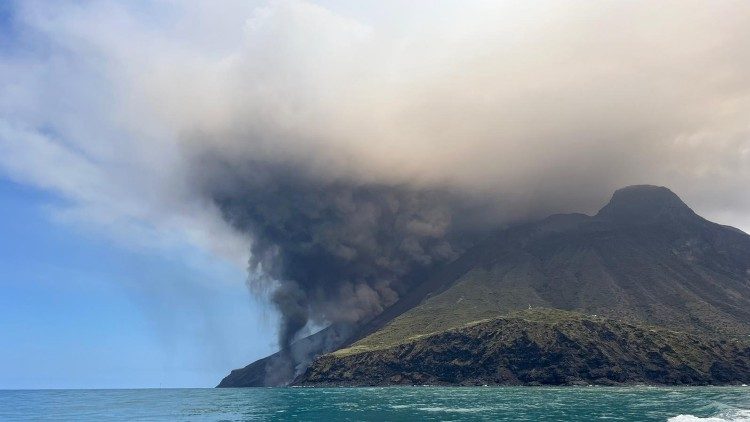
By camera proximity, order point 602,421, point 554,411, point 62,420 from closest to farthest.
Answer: point 602,421, point 554,411, point 62,420

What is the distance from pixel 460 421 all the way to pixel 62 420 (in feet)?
342

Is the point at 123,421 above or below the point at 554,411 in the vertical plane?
above

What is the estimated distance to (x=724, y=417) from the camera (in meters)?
110

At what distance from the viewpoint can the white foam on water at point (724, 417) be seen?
338 ft

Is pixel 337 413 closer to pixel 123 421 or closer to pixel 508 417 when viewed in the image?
pixel 508 417

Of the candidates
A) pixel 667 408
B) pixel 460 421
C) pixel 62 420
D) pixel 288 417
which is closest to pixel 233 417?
pixel 288 417

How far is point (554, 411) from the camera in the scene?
134 m

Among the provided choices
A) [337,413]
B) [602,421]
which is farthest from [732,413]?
[337,413]

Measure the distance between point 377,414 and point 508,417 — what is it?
3199 cm

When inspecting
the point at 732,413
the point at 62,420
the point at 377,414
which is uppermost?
the point at 62,420

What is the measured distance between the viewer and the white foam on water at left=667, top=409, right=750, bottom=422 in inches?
4054

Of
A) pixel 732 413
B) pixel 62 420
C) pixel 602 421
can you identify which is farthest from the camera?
pixel 62 420

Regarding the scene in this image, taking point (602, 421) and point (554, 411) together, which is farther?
point (554, 411)

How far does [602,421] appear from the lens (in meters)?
107
